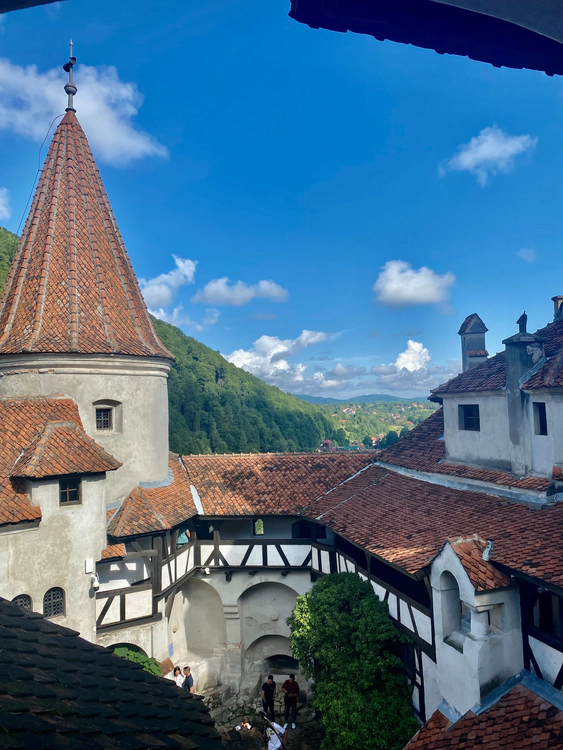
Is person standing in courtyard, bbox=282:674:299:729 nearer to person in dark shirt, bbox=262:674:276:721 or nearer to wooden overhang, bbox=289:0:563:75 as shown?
person in dark shirt, bbox=262:674:276:721

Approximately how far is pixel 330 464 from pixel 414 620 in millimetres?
9368

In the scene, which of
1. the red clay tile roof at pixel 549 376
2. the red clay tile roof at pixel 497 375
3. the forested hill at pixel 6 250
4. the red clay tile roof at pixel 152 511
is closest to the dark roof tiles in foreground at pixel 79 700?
the red clay tile roof at pixel 152 511

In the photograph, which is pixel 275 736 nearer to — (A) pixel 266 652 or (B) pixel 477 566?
(A) pixel 266 652

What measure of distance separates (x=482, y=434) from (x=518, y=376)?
7.09 ft

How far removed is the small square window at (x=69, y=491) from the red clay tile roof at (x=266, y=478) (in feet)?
16.7

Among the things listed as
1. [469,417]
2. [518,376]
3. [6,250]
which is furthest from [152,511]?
[6,250]

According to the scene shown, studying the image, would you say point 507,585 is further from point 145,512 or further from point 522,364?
point 145,512

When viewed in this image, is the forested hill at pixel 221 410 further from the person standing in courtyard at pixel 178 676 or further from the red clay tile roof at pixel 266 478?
the person standing in courtyard at pixel 178 676

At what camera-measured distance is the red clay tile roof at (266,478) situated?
1792 cm

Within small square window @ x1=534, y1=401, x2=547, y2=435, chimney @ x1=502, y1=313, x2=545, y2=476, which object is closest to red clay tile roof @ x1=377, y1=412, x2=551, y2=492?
chimney @ x1=502, y1=313, x2=545, y2=476

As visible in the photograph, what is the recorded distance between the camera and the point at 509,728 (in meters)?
8.25

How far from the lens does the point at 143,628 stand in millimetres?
14953

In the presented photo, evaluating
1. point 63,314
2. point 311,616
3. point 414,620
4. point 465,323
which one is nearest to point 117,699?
point 414,620

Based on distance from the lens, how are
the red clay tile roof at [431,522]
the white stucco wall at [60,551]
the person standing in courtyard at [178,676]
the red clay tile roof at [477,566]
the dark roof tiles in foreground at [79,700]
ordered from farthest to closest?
the person standing in courtyard at [178,676]
the white stucco wall at [60,551]
the red clay tile roof at [431,522]
the red clay tile roof at [477,566]
the dark roof tiles in foreground at [79,700]
